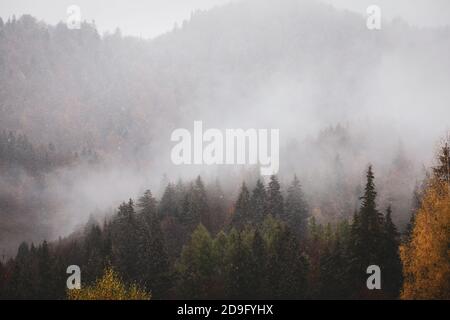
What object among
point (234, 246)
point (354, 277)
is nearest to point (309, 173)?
point (234, 246)

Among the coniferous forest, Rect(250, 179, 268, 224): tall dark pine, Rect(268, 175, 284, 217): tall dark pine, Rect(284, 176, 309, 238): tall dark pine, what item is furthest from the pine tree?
Rect(284, 176, 309, 238): tall dark pine

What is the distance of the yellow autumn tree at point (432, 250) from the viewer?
95.4ft

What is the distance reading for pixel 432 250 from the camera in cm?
2969

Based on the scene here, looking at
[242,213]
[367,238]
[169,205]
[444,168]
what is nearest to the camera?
[444,168]

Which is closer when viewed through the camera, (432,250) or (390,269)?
(432,250)

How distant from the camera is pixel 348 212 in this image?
106062 millimetres

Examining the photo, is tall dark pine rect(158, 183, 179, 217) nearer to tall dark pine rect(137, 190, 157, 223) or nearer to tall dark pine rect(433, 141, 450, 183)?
tall dark pine rect(137, 190, 157, 223)

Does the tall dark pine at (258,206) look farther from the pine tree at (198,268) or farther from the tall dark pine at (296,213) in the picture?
the pine tree at (198,268)

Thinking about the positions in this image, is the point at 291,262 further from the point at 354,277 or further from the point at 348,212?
the point at 348,212

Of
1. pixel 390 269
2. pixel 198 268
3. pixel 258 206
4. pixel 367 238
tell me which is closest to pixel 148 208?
pixel 258 206

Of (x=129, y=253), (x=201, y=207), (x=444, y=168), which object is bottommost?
(x=129, y=253)

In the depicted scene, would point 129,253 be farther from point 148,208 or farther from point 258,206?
point 258,206

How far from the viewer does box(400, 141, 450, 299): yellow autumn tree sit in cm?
2908
